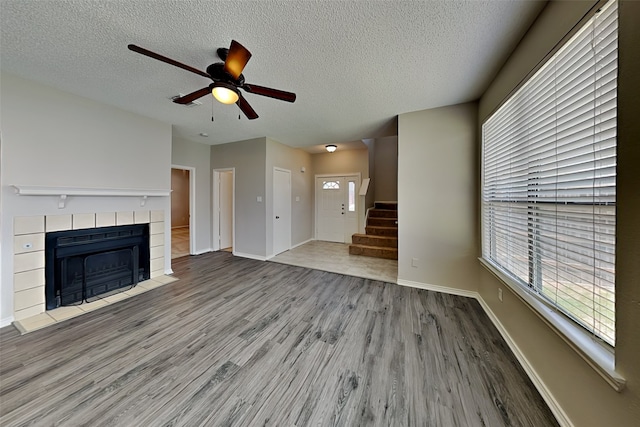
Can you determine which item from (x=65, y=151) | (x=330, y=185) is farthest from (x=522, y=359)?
(x=330, y=185)

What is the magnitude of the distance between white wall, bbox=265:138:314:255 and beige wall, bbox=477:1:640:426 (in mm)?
4128

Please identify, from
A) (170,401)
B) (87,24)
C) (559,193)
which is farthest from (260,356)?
(87,24)

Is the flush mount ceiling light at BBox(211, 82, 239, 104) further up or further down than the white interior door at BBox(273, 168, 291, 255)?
further up

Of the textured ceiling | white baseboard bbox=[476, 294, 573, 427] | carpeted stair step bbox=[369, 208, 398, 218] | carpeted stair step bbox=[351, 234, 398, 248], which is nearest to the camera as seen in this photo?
white baseboard bbox=[476, 294, 573, 427]

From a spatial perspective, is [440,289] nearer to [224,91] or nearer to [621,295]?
[621,295]

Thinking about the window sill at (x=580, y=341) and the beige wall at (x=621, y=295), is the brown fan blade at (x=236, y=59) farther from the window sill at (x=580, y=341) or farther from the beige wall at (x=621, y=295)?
the window sill at (x=580, y=341)

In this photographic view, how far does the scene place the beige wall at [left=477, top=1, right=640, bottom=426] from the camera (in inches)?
34.5

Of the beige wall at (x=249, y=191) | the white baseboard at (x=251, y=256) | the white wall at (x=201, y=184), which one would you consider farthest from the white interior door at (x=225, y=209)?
the white baseboard at (x=251, y=256)

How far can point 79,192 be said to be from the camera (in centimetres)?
262

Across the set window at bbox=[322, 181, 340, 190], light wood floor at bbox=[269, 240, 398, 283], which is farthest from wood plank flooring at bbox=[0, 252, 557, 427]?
window at bbox=[322, 181, 340, 190]

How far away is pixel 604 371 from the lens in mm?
967

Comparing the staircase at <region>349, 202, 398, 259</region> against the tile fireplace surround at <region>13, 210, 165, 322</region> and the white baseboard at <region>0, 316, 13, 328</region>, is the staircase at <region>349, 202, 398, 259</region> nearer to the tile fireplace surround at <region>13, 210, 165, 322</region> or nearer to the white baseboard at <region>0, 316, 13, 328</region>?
the tile fireplace surround at <region>13, 210, 165, 322</region>

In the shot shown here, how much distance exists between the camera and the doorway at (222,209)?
17.1 ft

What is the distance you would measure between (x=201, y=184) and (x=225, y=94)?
12.2 feet
